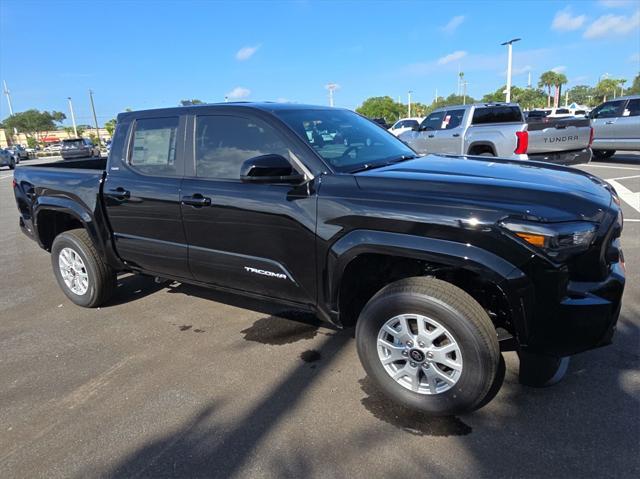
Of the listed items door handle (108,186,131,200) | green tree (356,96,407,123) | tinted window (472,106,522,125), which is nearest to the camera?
door handle (108,186,131,200)

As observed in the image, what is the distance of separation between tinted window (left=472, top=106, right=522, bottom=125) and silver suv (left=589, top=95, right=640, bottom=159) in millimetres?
5048

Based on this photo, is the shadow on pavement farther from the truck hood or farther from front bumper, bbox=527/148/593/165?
front bumper, bbox=527/148/593/165

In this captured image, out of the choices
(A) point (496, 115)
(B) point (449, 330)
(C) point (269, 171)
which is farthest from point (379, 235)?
(A) point (496, 115)

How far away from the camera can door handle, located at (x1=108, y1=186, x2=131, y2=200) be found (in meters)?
3.87

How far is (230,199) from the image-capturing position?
3260mm

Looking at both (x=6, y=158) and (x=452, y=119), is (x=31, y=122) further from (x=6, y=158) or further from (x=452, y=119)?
(x=452, y=119)

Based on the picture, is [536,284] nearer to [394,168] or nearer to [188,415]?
[394,168]

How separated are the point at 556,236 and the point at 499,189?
0.38 metres

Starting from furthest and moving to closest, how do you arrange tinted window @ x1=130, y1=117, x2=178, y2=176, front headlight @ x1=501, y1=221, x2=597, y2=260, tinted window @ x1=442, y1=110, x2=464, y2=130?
tinted window @ x1=442, y1=110, x2=464, y2=130, tinted window @ x1=130, y1=117, x2=178, y2=176, front headlight @ x1=501, y1=221, x2=597, y2=260

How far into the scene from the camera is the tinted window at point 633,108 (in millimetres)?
13633

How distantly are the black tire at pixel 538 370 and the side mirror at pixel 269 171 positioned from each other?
1745 mm

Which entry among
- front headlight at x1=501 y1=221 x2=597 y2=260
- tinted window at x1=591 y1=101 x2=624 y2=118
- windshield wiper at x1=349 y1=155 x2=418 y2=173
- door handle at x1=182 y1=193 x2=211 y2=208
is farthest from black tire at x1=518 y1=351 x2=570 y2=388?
tinted window at x1=591 y1=101 x2=624 y2=118

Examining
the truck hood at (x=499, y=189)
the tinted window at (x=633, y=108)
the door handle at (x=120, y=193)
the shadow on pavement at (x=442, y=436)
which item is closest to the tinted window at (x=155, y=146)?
the door handle at (x=120, y=193)

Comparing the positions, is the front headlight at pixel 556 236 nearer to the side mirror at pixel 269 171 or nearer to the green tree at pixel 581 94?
the side mirror at pixel 269 171
